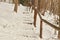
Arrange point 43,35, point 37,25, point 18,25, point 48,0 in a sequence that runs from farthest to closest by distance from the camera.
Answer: point 48,0 → point 37,25 → point 18,25 → point 43,35

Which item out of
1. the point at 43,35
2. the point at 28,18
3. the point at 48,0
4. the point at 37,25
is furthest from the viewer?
the point at 48,0

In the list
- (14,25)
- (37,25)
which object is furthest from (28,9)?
(14,25)

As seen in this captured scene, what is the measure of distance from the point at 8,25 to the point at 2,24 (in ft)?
0.96

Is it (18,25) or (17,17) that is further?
(17,17)

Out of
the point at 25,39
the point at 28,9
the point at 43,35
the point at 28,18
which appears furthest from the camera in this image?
the point at 28,9

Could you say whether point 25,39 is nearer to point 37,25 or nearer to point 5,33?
point 5,33

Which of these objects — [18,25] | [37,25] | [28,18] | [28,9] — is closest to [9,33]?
[18,25]

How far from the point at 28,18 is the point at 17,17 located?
2.64 ft

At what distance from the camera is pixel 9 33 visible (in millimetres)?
9039

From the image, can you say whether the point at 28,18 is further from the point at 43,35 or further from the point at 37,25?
the point at 43,35

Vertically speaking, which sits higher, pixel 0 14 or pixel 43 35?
pixel 0 14

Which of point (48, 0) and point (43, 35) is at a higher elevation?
point (48, 0)

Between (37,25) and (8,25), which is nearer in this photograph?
(8,25)

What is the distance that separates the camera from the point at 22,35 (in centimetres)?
912
